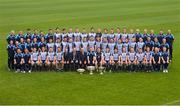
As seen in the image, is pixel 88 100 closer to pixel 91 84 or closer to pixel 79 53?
pixel 91 84

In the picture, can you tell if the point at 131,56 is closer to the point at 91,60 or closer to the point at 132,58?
the point at 132,58

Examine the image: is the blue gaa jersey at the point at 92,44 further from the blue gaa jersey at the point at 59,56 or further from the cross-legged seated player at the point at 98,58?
the blue gaa jersey at the point at 59,56

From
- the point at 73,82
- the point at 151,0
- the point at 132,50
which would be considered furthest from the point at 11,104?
the point at 151,0

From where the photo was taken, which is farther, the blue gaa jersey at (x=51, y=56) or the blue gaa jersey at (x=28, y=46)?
the blue gaa jersey at (x=28, y=46)

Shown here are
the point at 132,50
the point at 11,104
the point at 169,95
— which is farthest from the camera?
the point at 132,50

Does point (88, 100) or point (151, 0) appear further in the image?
point (151, 0)

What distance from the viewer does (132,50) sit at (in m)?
21.2

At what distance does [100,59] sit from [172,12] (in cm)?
2342

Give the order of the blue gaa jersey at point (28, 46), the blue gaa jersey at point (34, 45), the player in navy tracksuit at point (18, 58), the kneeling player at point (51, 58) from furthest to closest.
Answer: the blue gaa jersey at point (34, 45) → the blue gaa jersey at point (28, 46) → the kneeling player at point (51, 58) → the player in navy tracksuit at point (18, 58)

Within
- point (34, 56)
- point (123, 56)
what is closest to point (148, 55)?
point (123, 56)

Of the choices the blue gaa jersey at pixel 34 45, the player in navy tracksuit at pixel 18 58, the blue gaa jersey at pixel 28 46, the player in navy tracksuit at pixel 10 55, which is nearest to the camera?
the player in navy tracksuit at pixel 18 58

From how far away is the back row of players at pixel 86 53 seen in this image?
69.7 ft

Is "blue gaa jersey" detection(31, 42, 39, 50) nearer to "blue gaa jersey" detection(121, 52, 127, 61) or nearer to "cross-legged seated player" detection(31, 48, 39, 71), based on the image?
→ "cross-legged seated player" detection(31, 48, 39, 71)

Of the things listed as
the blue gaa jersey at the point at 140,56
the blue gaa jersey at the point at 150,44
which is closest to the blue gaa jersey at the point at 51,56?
the blue gaa jersey at the point at 140,56
